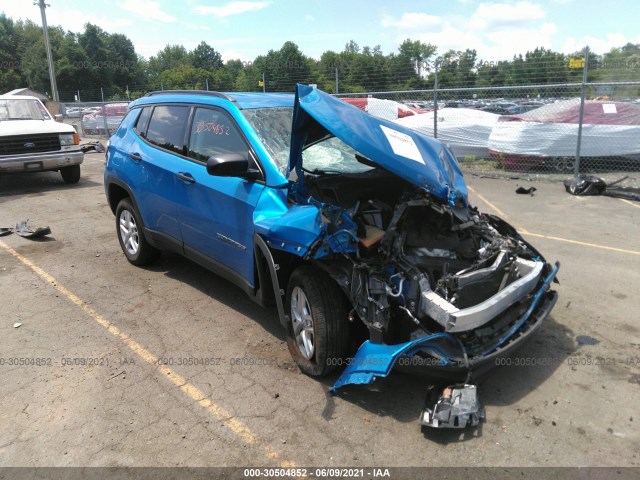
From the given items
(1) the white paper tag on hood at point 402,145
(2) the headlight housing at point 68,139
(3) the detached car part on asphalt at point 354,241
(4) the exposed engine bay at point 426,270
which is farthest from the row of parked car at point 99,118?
(4) the exposed engine bay at point 426,270

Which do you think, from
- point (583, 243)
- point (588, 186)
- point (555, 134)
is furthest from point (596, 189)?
point (583, 243)

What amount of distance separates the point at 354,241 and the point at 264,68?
34.5 meters

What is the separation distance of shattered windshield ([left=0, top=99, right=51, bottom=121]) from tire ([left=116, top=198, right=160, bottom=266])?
6.90 m

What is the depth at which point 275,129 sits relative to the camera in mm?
4062

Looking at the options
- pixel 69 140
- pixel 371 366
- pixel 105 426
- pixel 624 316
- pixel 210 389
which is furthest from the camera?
pixel 69 140

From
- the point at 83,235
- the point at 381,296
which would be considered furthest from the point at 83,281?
the point at 381,296

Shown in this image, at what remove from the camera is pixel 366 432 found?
289 centimetres

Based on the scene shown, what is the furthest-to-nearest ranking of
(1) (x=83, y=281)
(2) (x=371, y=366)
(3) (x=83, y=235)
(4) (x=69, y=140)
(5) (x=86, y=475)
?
(4) (x=69, y=140), (3) (x=83, y=235), (1) (x=83, y=281), (2) (x=371, y=366), (5) (x=86, y=475)

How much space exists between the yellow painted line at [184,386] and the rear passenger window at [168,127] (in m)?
1.67

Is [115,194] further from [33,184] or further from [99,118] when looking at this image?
[99,118]

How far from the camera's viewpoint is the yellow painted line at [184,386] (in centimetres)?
284

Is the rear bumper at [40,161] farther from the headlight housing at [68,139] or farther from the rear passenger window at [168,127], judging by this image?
the rear passenger window at [168,127]

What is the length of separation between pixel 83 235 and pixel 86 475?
16.7 feet

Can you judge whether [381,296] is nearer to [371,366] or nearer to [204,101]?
[371,366]
